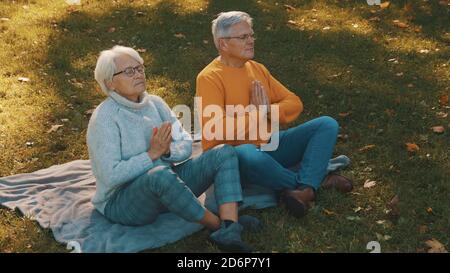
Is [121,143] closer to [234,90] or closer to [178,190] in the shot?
[178,190]

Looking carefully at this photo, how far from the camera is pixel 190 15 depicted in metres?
9.91

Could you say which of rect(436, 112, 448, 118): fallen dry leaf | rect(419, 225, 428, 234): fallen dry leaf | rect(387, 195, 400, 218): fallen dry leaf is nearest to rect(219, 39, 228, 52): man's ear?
rect(387, 195, 400, 218): fallen dry leaf

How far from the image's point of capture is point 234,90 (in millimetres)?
4910

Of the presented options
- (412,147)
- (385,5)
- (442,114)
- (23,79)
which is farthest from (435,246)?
(385,5)

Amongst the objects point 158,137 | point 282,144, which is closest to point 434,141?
point 282,144

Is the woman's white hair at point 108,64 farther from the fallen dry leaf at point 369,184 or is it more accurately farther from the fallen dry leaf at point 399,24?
the fallen dry leaf at point 399,24

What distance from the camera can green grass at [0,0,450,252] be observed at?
4.55m

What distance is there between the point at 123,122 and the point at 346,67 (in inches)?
167

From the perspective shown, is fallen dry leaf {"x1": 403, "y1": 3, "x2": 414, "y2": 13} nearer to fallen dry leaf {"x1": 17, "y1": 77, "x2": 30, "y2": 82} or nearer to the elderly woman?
fallen dry leaf {"x1": 17, "y1": 77, "x2": 30, "y2": 82}

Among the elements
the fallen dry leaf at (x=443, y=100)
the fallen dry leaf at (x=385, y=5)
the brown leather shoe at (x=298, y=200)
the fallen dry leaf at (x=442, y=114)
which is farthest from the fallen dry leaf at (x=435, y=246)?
the fallen dry leaf at (x=385, y=5)

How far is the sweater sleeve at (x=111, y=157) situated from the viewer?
13.8 ft

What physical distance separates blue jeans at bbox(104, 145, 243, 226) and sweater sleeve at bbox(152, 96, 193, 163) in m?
0.08

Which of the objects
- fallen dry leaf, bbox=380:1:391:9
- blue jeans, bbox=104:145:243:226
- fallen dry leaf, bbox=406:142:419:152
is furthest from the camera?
fallen dry leaf, bbox=380:1:391:9

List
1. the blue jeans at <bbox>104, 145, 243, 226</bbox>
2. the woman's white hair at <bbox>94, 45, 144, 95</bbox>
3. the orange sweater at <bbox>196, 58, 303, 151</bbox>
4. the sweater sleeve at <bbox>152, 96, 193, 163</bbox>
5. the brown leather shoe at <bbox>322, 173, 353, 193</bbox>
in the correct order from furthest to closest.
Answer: the brown leather shoe at <bbox>322, 173, 353, 193</bbox> < the orange sweater at <bbox>196, 58, 303, 151</bbox> < the sweater sleeve at <bbox>152, 96, 193, 163</bbox> < the woman's white hair at <bbox>94, 45, 144, 95</bbox> < the blue jeans at <bbox>104, 145, 243, 226</bbox>
